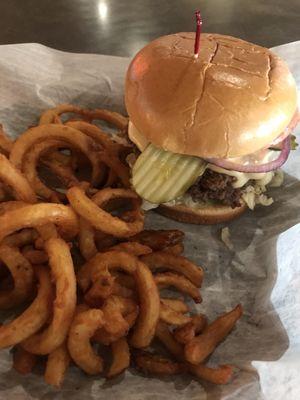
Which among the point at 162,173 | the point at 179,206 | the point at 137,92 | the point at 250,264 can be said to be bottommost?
the point at 250,264

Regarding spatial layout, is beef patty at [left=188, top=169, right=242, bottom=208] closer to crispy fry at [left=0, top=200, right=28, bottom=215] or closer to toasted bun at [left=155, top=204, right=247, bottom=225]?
toasted bun at [left=155, top=204, right=247, bottom=225]

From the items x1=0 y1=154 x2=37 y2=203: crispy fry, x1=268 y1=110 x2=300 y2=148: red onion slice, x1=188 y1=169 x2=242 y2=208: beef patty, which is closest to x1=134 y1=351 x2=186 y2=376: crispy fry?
x1=0 y1=154 x2=37 y2=203: crispy fry

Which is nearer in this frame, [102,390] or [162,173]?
[102,390]

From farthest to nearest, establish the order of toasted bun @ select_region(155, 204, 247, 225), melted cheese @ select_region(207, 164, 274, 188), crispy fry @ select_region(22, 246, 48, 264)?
toasted bun @ select_region(155, 204, 247, 225)
melted cheese @ select_region(207, 164, 274, 188)
crispy fry @ select_region(22, 246, 48, 264)

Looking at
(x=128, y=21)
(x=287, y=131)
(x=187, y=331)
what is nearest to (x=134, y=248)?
(x=187, y=331)

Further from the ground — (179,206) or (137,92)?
(137,92)

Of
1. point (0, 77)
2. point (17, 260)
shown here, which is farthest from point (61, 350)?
point (0, 77)

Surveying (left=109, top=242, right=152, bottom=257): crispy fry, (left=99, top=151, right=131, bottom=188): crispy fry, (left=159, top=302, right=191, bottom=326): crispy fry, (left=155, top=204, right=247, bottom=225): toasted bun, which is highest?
(left=109, top=242, right=152, bottom=257): crispy fry

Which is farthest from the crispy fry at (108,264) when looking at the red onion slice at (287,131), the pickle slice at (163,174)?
the red onion slice at (287,131)

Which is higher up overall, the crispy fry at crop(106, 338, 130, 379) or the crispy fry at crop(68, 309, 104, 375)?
the crispy fry at crop(68, 309, 104, 375)

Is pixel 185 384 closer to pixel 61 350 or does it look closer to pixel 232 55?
pixel 61 350
